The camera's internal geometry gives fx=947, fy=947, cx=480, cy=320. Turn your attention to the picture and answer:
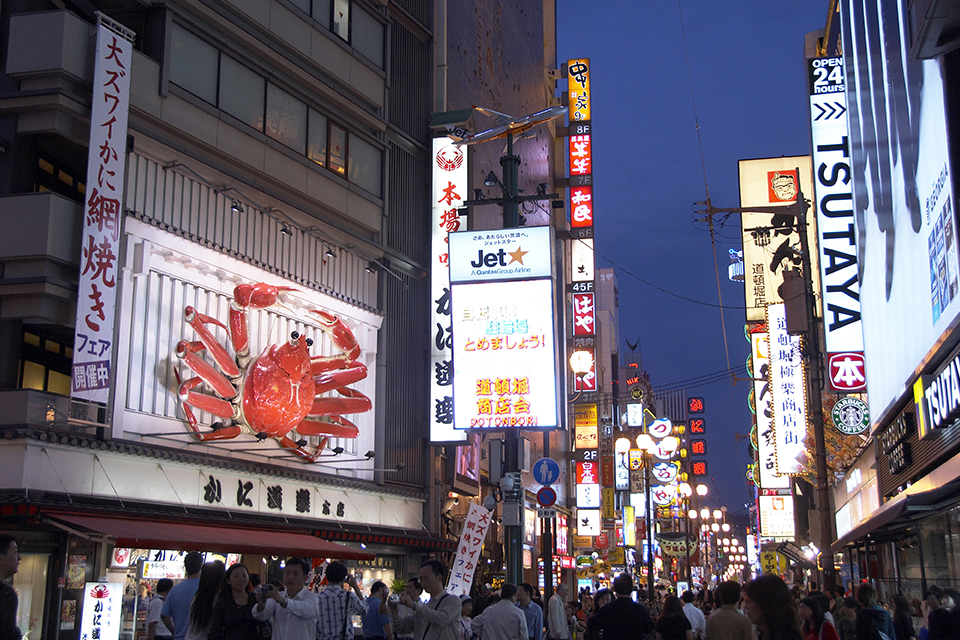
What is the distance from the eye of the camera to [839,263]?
21734mm

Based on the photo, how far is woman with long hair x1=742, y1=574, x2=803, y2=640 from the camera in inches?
233

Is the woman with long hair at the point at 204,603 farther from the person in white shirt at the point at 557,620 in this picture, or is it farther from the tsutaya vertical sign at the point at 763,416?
the tsutaya vertical sign at the point at 763,416

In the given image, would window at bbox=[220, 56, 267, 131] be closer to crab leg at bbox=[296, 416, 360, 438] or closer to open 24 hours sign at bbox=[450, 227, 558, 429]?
open 24 hours sign at bbox=[450, 227, 558, 429]

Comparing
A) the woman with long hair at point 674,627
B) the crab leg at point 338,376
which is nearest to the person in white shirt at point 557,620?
the woman with long hair at point 674,627

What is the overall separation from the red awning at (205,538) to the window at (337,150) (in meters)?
10.7

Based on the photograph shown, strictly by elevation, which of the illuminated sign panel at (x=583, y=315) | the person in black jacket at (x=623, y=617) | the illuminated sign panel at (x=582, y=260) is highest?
the illuminated sign panel at (x=582, y=260)

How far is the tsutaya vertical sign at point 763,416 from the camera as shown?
35688mm

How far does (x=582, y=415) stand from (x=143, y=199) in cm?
4026

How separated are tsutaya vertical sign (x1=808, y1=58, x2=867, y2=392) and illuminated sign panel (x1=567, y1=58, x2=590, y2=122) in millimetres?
31134

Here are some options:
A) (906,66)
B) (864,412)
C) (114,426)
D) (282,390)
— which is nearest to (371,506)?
(282,390)

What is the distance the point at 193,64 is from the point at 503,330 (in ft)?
30.5

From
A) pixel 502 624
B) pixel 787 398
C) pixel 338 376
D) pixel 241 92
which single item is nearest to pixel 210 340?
pixel 338 376

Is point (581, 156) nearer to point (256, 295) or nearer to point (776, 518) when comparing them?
point (776, 518)

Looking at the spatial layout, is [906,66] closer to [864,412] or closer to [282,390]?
[864,412]
